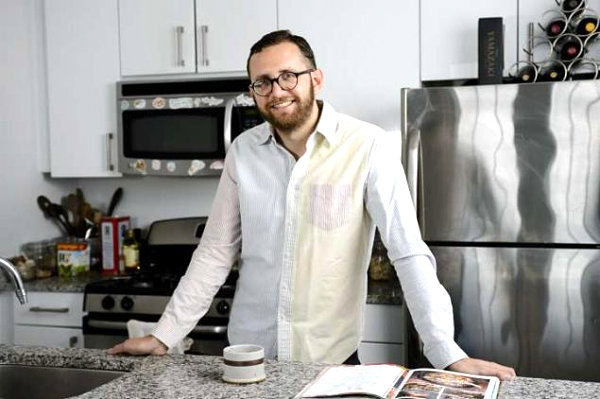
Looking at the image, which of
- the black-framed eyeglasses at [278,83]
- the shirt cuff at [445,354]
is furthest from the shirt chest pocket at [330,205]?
the shirt cuff at [445,354]

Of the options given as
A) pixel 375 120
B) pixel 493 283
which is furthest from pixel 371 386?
pixel 375 120

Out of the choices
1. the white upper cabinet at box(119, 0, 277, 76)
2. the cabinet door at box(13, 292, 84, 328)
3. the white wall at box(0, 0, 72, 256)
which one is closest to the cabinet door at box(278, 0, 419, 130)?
the white upper cabinet at box(119, 0, 277, 76)

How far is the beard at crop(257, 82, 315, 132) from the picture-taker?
184 cm

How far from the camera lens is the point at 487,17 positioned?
283 cm

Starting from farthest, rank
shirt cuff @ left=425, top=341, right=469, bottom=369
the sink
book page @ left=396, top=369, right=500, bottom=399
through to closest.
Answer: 1. the sink
2. shirt cuff @ left=425, top=341, right=469, bottom=369
3. book page @ left=396, top=369, right=500, bottom=399

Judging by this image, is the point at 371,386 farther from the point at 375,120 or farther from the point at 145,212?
the point at 145,212

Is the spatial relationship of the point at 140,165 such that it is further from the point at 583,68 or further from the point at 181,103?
the point at 583,68

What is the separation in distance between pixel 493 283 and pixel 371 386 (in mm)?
1389

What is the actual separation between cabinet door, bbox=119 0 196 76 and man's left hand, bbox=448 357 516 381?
2.08 m

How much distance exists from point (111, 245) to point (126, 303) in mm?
540

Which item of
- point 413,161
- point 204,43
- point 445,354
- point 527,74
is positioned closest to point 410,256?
point 445,354

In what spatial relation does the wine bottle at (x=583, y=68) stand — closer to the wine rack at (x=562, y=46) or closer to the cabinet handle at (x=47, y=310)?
the wine rack at (x=562, y=46)

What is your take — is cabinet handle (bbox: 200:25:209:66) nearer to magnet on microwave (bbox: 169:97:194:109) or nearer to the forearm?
magnet on microwave (bbox: 169:97:194:109)

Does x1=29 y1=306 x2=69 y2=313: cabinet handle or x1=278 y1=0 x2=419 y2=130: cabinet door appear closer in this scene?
x1=278 y1=0 x2=419 y2=130: cabinet door
